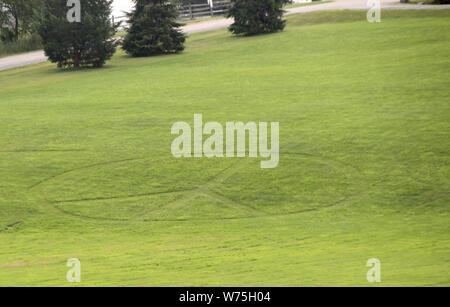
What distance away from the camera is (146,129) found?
16.5m

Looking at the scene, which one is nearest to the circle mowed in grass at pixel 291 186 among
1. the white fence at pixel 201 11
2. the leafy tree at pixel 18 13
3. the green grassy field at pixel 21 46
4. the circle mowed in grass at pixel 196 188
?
the circle mowed in grass at pixel 196 188

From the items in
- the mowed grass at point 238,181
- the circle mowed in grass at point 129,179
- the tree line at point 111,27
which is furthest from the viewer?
the tree line at point 111,27

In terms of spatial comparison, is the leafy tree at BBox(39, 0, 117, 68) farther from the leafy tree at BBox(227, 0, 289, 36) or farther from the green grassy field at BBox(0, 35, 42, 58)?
the green grassy field at BBox(0, 35, 42, 58)

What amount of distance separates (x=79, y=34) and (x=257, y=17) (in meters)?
11.5

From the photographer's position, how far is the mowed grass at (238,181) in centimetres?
749

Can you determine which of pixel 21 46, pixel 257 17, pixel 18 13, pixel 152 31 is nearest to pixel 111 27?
pixel 152 31

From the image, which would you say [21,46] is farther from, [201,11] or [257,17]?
[201,11]

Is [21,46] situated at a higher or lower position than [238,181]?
higher

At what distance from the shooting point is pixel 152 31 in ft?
112

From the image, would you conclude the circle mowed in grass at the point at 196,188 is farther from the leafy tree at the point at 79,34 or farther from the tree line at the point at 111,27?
the tree line at the point at 111,27

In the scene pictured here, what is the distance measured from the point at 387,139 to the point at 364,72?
8422mm

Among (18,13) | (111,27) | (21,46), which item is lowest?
(21,46)

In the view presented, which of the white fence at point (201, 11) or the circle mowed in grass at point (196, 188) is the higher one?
the white fence at point (201, 11)

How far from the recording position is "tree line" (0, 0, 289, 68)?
98.1 feet
